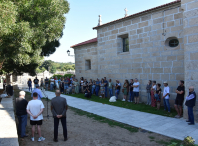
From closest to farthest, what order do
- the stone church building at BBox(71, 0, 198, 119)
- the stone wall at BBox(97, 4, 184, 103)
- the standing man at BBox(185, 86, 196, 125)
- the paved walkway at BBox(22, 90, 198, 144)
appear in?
the paved walkway at BBox(22, 90, 198, 144) → the standing man at BBox(185, 86, 196, 125) → the stone church building at BBox(71, 0, 198, 119) → the stone wall at BBox(97, 4, 184, 103)

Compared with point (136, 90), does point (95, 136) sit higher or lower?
lower

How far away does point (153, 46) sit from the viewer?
1076cm

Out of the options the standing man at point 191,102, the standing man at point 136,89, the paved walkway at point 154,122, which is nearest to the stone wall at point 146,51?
the standing man at point 136,89

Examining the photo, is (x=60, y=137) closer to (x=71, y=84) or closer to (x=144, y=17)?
(x=144, y=17)

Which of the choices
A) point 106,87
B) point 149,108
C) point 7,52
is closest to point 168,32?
point 149,108

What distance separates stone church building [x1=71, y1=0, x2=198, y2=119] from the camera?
750 centimetres

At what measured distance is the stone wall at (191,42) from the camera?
7.25m

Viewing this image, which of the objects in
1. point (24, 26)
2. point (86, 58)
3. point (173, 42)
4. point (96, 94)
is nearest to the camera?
point (24, 26)

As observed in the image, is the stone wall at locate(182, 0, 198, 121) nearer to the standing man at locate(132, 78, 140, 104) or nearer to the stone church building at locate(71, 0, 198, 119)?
the stone church building at locate(71, 0, 198, 119)

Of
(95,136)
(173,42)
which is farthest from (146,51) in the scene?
(95,136)

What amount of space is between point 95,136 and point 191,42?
5.75 m

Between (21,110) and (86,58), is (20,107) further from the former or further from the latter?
(86,58)

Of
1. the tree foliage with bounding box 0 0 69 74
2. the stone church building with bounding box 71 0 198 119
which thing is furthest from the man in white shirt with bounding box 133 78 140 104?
the tree foliage with bounding box 0 0 69 74

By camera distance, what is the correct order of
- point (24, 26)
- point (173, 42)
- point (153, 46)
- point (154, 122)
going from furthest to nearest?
point (153, 46) < point (173, 42) < point (24, 26) < point (154, 122)
